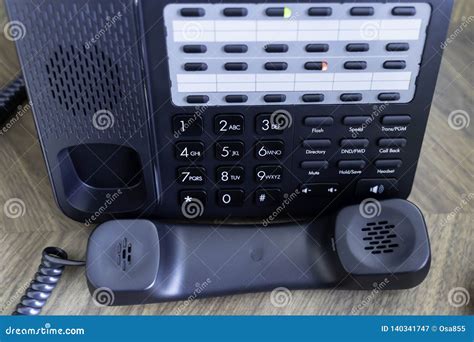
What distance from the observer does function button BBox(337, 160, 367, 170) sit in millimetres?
412

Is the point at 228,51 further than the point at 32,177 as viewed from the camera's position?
No

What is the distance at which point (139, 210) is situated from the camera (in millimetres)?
429

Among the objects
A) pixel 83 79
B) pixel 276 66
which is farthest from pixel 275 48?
pixel 83 79

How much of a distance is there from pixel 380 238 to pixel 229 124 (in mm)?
122

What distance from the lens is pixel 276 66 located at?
364 millimetres

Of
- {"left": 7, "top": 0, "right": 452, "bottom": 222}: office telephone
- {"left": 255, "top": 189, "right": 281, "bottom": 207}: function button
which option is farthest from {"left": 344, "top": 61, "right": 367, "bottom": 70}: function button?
{"left": 255, "top": 189, "right": 281, "bottom": 207}: function button

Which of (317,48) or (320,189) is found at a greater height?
(317,48)

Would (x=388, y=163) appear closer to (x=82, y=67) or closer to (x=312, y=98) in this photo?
(x=312, y=98)

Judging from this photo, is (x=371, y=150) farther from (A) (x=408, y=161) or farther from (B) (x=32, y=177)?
(B) (x=32, y=177)

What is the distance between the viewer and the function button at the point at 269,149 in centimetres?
40

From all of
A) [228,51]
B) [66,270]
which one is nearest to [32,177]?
[66,270]

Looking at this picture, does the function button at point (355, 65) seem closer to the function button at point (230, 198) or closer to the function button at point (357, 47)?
the function button at point (357, 47)

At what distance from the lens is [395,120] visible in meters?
0.39
